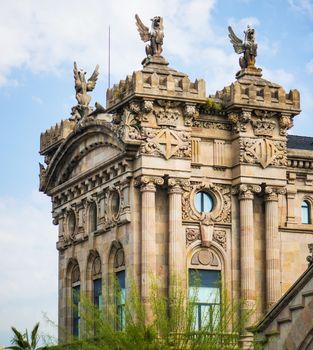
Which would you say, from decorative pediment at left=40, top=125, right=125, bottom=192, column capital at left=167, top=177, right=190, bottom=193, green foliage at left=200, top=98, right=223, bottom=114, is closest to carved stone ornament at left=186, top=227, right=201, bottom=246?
column capital at left=167, top=177, right=190, bottom=193

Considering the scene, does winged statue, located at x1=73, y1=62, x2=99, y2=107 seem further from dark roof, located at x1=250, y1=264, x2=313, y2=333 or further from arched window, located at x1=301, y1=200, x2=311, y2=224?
dark roof, located at x1=250, y1=264, x2=313, y2=333

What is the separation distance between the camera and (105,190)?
54625mm

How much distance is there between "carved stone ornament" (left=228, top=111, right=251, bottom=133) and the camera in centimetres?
5344

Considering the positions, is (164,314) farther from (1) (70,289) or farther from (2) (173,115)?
(1) (70,289)

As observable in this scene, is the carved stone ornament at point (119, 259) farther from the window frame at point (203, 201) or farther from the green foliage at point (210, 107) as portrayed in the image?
the green foliage at point (210, 107)

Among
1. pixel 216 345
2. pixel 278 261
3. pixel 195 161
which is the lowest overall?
pixel 216 345

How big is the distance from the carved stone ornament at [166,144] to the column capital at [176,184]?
91 cm

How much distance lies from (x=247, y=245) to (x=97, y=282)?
6.86 metres

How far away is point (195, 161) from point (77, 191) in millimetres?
6722

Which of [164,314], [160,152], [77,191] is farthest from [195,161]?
[164,314]

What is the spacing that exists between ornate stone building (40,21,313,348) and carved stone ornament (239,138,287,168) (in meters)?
0.04

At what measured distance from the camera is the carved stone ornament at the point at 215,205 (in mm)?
52625

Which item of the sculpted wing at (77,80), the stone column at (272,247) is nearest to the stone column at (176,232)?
the stone column at (272,247)

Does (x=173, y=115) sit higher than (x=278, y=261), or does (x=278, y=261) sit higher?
(x=173, y=115)
